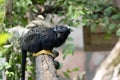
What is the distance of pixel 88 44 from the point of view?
2.53 m

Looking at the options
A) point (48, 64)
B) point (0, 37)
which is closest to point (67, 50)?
point (48, 64)

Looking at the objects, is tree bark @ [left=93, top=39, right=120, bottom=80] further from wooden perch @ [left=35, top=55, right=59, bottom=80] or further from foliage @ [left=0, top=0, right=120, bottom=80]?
wooden perch @ [left=35, top=55, right=59, bottom=80]

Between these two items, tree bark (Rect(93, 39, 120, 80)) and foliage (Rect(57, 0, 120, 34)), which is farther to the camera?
tree bark (Rect(93, 39, 120, 80))

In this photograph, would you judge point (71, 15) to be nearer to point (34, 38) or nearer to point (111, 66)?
point (34, 38)

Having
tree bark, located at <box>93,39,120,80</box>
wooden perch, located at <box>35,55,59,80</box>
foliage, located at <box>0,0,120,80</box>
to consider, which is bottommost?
wooden perch, located at <box>35,55,59,80</box>

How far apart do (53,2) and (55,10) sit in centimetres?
4

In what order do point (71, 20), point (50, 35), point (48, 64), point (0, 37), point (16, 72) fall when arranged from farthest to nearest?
1. point (71, 20)
2. point (16, 72)
3. point (50, 35)
4. point (48, 64)
5. point (0, 37)

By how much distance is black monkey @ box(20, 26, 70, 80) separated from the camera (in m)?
0.82

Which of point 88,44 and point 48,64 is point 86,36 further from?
point 48,64

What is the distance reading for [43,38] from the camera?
0.86 m

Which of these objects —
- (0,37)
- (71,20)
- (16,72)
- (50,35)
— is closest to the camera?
(0,37)

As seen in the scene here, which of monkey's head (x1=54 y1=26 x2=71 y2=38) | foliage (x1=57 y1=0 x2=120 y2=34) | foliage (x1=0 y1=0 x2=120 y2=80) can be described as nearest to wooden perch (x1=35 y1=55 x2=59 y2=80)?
monkey's head (x1=54 y1=26 x2=71 y2=38)

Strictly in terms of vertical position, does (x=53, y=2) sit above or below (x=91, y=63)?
below

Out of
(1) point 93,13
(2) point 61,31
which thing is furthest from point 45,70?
(1) point 93,13
